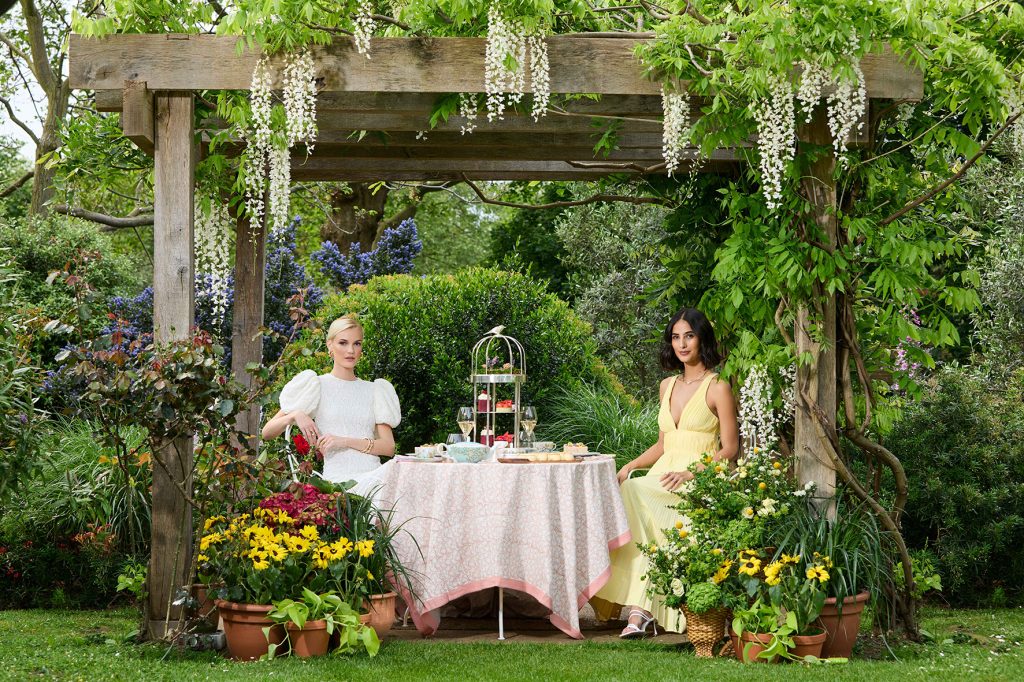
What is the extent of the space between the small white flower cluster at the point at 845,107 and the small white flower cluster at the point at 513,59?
1.13m

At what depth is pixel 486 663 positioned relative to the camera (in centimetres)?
412

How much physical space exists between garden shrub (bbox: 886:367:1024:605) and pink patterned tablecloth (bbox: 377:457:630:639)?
2.29 metres

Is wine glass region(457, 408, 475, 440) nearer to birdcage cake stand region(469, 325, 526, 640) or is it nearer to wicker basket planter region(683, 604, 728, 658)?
birdcage cake stand region(469, 325, 526, 640)

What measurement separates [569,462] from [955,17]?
2.43 meters

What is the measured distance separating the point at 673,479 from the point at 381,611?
1463 mm

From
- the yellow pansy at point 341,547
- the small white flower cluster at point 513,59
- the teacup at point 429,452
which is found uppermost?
the small white flower cluster at point 513,59

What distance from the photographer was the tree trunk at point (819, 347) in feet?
14.8

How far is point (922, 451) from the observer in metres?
5.98

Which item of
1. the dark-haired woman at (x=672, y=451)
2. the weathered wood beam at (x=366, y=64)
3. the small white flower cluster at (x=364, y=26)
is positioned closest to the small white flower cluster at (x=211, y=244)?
the weathered wood beam at (x=366, y=64)

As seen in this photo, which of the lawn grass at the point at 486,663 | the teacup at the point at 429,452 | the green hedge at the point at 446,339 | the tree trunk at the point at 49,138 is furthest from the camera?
the tree trunk at the point at 49,138

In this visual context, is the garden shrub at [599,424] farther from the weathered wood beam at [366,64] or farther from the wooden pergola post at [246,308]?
the weathered wood beam at [366,64]

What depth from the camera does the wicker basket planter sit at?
14.0ft

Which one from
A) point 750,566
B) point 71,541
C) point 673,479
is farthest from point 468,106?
point 71,541

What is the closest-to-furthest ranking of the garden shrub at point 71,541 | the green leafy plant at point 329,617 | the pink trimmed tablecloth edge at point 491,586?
the green leafy plant at point 329,617, the pink trimmed tablecloth edge at point 491,586, the garden shrub at point 71,541
